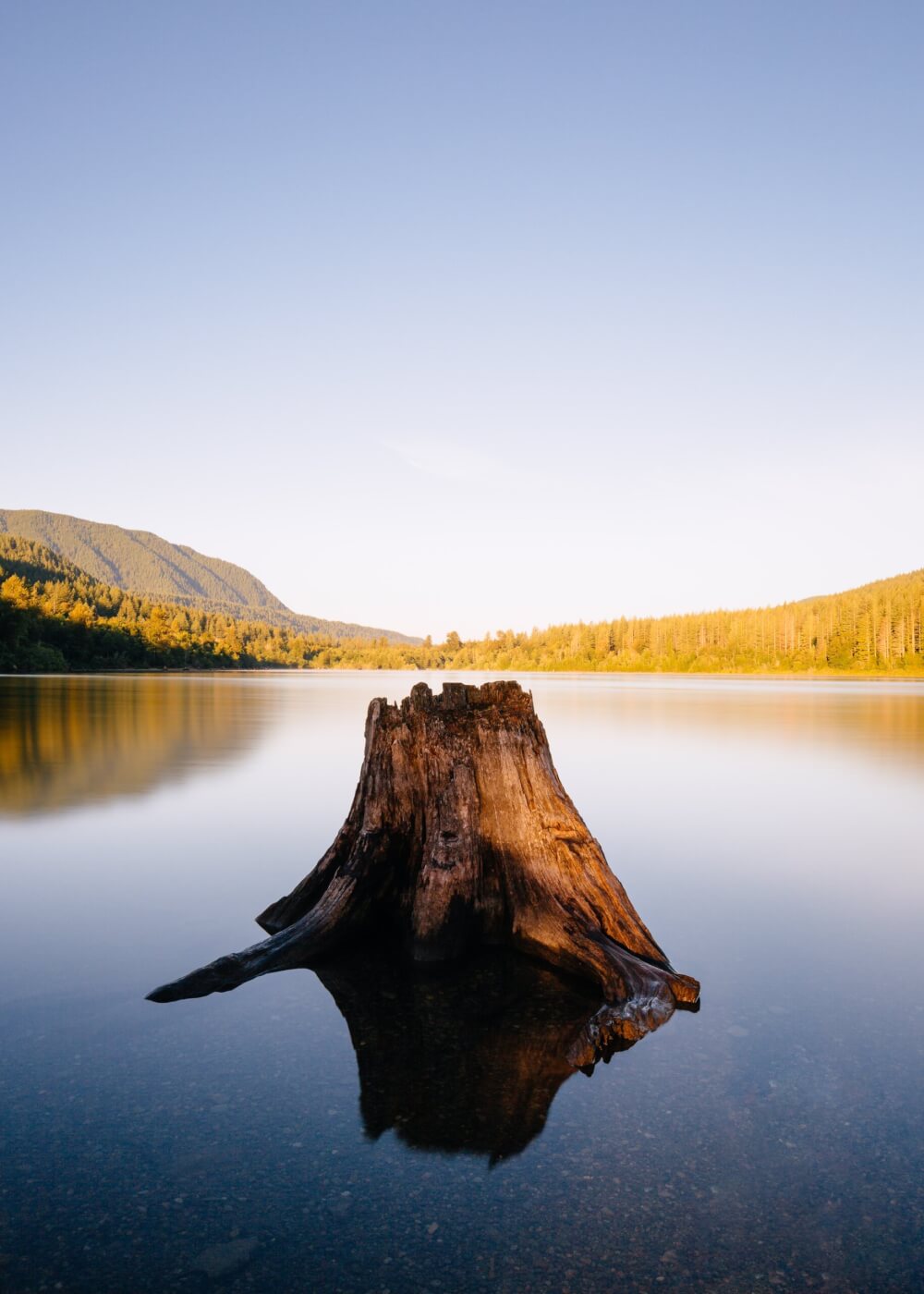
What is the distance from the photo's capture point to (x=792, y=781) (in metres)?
17.5

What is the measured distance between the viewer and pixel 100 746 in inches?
845

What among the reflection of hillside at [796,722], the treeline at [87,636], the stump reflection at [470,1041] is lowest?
the stump reflection at [470,1041]

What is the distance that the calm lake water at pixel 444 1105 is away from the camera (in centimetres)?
321

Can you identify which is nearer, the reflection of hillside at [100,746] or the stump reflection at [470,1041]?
the stump reflection at [470,1041]

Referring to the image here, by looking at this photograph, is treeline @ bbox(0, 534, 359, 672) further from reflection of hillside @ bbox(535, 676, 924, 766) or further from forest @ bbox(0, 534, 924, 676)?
reflection of hillside @ bbox(535, 676, 924, 766)

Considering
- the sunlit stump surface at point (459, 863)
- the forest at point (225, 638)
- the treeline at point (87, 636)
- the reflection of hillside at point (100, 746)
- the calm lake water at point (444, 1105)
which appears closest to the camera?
the calm lake water at point (444, 1105)

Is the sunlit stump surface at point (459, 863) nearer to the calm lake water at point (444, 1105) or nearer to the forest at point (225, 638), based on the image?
the calm lake water at point (444, 1105)

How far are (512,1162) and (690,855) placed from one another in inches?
295

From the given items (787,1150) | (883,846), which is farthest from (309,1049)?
(883,846)

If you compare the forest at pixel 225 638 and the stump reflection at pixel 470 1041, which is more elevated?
the forest at pixel 225 638

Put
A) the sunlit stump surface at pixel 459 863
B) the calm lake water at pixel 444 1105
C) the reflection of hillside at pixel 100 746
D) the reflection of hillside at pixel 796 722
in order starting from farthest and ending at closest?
1. the reflection of hillside at pixel 796 722
2. the reflection of hillside at pixel 100 746
3. the sunlit stump surface at pixel 459 863
4. the calm lake water at pixel 444 1105

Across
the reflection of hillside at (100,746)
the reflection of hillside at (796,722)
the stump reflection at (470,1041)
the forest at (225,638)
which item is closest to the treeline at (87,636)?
the forest at (225,638)

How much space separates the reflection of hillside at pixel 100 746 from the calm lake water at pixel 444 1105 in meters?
4.75

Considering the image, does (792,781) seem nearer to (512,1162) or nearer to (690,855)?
(690,855)
